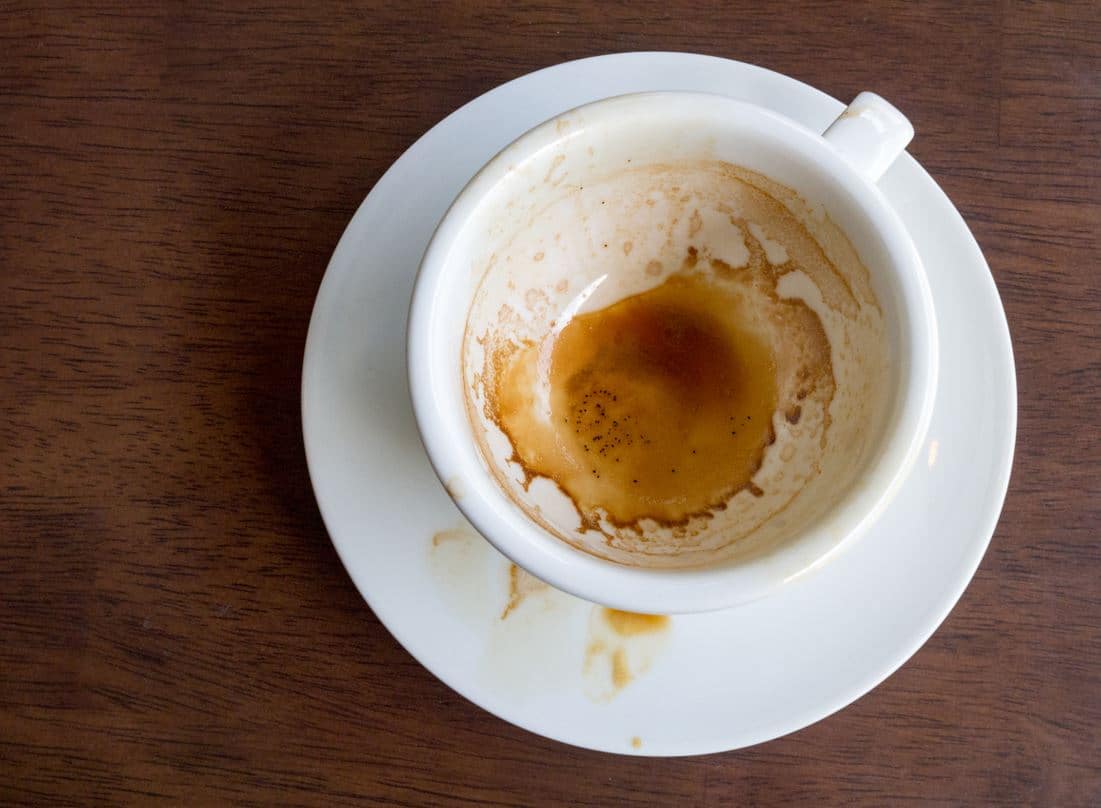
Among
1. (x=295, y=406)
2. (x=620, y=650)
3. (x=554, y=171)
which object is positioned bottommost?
(x=620, y=650)

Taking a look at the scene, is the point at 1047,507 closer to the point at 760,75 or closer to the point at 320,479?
the point at 760,75

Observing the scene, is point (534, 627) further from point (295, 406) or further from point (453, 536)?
point (295, 406)

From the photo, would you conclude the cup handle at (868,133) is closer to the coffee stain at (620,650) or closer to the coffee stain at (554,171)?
the coffee stain at (554,171)

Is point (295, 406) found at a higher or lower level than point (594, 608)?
higher

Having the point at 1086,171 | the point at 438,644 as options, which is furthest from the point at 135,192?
the point at 1086,171

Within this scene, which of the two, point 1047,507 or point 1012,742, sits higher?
point 1047,507

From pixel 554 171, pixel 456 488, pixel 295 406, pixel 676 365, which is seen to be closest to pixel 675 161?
pixel 554 171

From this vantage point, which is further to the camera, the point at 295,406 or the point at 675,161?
the point at 295,406

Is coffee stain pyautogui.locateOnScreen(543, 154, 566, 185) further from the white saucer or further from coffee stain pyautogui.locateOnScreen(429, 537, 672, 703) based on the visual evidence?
coffee stain pyautogui.locateOnScreen(429, 537, 672, 703)
